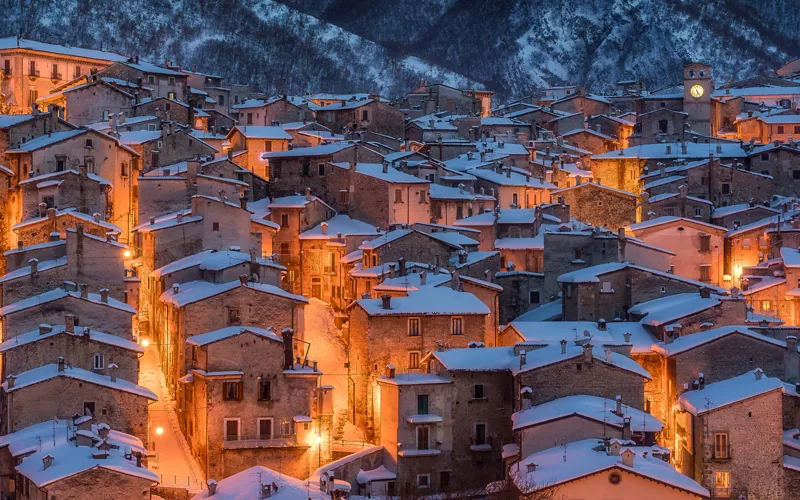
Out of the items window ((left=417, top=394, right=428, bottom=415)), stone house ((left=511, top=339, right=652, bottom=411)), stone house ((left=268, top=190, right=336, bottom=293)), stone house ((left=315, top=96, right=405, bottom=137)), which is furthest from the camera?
stone house ((left=315, top=96, right=405, bottom=137))

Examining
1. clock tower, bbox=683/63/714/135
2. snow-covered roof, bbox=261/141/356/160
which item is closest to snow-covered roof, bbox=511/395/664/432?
snow-covered roof, bbox=261/141/356/160

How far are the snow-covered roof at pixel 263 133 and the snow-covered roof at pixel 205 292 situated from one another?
23.7 m

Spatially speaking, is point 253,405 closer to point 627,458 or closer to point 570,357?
point 570,357

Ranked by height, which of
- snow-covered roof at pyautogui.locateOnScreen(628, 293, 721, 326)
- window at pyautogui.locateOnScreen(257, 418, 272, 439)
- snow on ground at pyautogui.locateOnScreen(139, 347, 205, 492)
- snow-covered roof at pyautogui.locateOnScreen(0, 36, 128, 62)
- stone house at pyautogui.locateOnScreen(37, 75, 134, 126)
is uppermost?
snow-covered roof at pyautogui.locateOnScreen(0, 36, 128, 62)

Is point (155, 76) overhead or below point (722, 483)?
overhead

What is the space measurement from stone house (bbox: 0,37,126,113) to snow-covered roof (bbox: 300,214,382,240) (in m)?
26.5

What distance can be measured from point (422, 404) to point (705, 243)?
23479 millimetres

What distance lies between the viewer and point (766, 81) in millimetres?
117250

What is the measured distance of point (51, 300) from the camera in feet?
166

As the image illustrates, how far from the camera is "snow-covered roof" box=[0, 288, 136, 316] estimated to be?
50.7 m

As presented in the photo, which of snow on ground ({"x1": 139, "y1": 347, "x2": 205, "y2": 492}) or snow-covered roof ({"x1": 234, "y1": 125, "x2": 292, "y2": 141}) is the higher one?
snow-covered roof ({"x1": 234, "y1": 125, "x2": 292, "y2": 141})

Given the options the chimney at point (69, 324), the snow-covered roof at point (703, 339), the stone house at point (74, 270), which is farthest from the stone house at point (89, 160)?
the snow-covered roof at point (703, 339)

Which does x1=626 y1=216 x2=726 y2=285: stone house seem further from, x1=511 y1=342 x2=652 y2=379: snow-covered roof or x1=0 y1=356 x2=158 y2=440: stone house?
x1=0 y1=356 x2=158 y2=440: stone house

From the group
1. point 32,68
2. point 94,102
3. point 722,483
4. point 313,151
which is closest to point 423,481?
point 722,483
